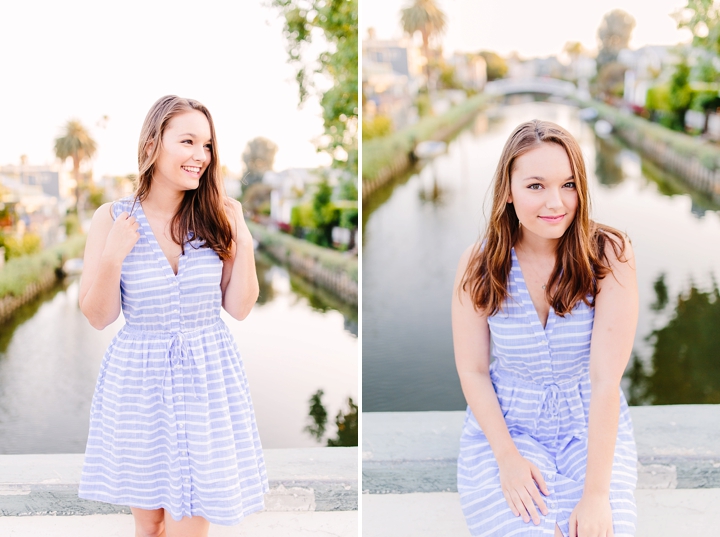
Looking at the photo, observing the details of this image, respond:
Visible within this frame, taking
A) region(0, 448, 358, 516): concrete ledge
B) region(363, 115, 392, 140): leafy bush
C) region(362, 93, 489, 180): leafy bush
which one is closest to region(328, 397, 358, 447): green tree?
region(362, 93, 489, 180): leafy bush

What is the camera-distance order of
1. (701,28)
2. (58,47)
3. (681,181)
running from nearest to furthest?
(701,28), (681,181), (58,47)

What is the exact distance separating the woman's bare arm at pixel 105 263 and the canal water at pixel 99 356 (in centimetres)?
424

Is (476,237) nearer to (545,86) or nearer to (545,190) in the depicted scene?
(545,86)

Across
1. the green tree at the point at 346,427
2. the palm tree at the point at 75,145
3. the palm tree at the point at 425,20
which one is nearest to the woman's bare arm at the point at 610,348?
the palm tree at the point at 425,20

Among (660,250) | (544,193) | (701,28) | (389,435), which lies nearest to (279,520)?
(389,435)

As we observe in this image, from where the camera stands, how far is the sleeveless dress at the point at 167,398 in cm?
143

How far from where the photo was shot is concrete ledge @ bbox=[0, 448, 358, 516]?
1.94 meters

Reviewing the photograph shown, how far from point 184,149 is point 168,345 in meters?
0.47

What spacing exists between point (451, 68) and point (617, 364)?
360cm

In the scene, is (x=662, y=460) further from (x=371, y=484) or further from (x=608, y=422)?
(x=371, y=484)

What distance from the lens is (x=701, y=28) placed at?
13.2ft

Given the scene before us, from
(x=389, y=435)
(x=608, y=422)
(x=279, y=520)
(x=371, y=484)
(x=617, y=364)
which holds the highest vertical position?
(x=617, y=364)

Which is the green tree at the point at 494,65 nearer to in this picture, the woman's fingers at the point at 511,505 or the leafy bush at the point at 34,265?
the woman's fingers at the point at 511,505

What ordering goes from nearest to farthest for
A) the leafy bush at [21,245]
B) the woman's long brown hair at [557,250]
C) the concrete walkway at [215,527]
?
1. the woman's long brown hair at [557,250]
2. the concrete walkway at [215,527]
3. the leafy bush at [21,245]
